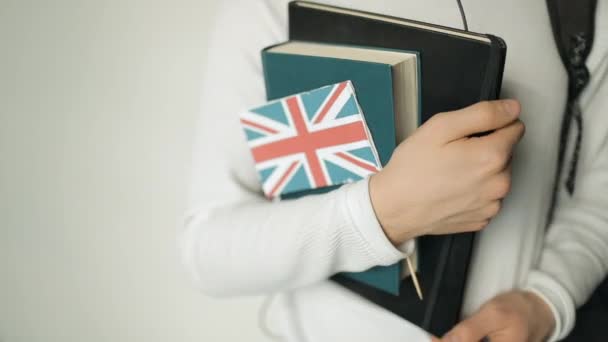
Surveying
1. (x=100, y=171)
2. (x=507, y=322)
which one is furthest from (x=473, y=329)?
(x=100, y=171)

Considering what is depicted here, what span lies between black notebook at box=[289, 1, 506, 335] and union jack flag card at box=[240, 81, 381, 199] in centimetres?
6

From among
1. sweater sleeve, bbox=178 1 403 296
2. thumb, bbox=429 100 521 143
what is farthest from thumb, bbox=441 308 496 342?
thumb, bbox=429 100 521 143

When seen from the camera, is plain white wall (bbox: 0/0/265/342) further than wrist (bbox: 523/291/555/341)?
Yes

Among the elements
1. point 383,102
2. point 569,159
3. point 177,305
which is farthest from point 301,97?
point 177,305

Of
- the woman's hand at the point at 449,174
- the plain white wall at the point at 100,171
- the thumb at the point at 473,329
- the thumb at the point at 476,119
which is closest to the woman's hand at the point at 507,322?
the thumb at the point at 473,329

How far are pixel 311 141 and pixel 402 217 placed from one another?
0.12 metres

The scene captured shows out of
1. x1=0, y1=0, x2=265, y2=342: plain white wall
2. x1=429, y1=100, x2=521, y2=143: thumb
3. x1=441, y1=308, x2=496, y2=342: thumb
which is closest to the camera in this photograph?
x1=429, y1=100, x2=521, y2=143: thumb

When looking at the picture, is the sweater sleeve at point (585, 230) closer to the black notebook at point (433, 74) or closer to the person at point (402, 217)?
the person at point (402, 217)

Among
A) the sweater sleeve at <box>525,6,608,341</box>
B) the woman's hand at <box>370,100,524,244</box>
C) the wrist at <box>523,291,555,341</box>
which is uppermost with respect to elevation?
the woman's hand at <box>370,100,524,244</box>

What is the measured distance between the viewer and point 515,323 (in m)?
0.48

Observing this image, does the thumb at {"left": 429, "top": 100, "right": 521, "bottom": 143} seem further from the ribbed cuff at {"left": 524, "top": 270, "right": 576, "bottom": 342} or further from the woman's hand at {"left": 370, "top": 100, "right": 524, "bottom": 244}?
the ribbed cuff at {"left": 524, "top": 270, "right": 576, "bottom": 342}

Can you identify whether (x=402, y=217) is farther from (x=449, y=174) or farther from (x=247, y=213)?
(x=247, y=213)

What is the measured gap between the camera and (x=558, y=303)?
516mm

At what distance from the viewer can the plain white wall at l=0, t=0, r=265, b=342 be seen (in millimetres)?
711
